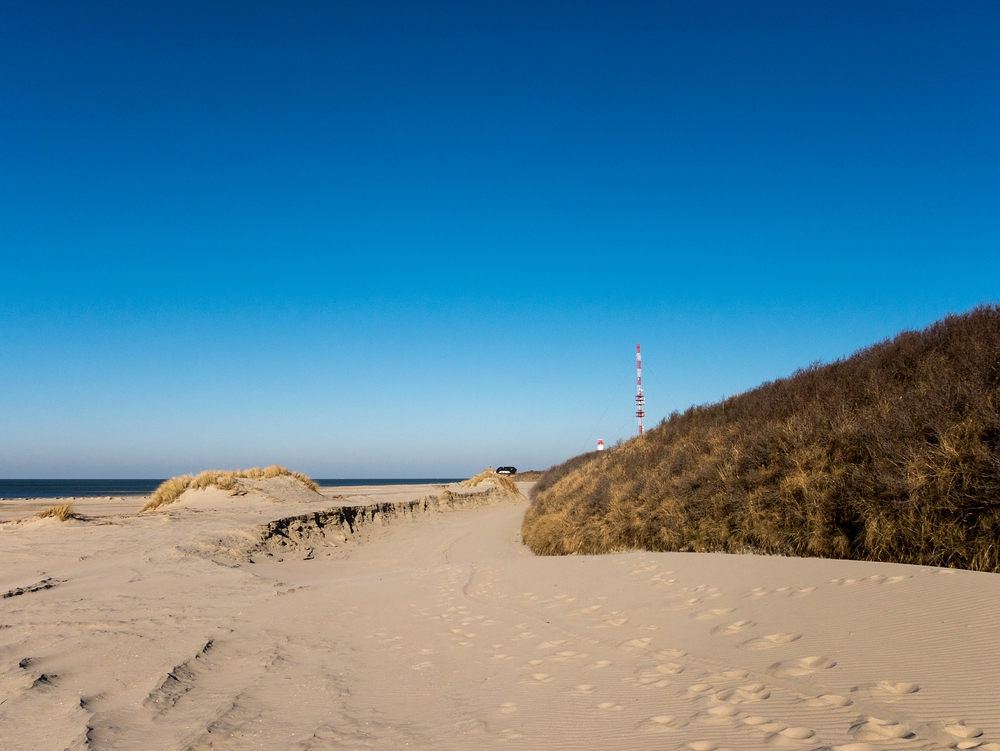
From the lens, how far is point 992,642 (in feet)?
13.1

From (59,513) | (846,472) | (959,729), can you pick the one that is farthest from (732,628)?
(59,513)

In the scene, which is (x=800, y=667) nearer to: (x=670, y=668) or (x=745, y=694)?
(x=745, y=694)

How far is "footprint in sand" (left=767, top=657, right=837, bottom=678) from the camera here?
14.2 ft

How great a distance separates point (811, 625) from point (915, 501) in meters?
2.67

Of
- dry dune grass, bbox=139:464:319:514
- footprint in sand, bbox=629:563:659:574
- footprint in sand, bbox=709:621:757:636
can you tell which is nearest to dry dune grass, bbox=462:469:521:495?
dry dune grass, bbox=139:464:319:514

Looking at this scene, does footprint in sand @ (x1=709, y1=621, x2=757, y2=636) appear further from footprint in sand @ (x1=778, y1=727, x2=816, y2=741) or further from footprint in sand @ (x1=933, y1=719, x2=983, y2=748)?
footprint in sand @ (x1=933, y1=719, x2=983, y2=748)

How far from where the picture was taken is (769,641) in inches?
200

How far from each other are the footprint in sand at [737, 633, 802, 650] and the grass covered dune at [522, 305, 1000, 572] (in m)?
2.44

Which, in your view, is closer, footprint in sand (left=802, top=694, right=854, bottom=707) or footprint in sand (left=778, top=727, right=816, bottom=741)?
footprint in sand (left=778, top=727, right=816, bottom=741)

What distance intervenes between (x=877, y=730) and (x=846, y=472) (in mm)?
5336

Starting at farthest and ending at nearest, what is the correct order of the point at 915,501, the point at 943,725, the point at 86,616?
the point at 86,616, the point at 915,501, the point at 943,725

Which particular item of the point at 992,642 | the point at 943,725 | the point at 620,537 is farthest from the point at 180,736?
the point at 620,537

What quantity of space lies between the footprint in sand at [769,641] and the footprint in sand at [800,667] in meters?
0.41

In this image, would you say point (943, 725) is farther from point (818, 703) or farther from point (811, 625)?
point (811, 625)
